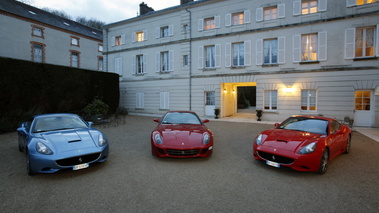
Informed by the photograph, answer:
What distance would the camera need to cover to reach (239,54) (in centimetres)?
1538

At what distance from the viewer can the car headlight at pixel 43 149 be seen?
4.01m

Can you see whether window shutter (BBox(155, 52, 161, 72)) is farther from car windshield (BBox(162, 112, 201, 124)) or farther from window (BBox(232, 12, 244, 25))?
car windshield (BBox(162, 112, 201, 124))

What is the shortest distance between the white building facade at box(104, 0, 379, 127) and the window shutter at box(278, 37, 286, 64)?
6cm

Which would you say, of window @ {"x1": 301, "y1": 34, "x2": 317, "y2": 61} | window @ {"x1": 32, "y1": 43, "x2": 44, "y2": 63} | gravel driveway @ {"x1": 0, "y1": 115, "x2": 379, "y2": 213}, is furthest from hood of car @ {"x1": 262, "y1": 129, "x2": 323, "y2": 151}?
window @ {"x1": 32, "y1": 43, "x2": 44, "y2": 63}

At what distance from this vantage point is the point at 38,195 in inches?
134

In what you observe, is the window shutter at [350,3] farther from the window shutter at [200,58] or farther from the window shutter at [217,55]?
the window shutter at [200,58]

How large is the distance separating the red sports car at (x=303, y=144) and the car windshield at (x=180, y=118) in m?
2.28

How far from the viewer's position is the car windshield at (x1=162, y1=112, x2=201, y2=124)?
6477 mm

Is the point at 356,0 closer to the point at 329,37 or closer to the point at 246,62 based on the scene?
the point at 329,37

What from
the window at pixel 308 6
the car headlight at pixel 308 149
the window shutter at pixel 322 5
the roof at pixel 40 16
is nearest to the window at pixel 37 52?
the roof at pixel 40 16

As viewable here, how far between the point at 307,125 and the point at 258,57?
10.1 meters

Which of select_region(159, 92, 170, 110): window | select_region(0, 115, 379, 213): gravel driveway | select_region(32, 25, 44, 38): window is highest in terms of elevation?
select_region(32, 25, 44, 38): window

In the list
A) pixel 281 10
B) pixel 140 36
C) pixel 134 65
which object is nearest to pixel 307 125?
pixel 281 10

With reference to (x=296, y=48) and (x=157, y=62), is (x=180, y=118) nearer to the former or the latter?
(x=296, y=48)
